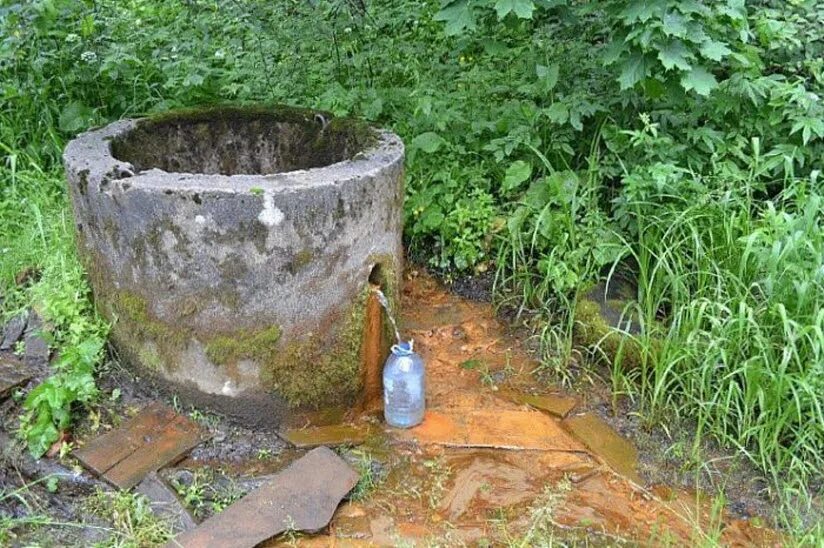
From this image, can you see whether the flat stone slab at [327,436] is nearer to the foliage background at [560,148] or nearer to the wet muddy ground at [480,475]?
the wet muddy ground at [480,475]

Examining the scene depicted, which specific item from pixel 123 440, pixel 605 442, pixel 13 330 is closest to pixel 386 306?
pixel 605 442

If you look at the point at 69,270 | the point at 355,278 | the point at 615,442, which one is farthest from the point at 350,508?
the point at 69,270

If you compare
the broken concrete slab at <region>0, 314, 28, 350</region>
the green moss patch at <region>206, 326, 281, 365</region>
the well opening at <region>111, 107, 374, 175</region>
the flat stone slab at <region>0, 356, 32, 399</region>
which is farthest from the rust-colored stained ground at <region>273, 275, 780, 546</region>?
the broken concrete slab at <region>0, 314, 28, 350</region>

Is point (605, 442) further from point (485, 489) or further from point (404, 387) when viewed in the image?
point (404, 387)

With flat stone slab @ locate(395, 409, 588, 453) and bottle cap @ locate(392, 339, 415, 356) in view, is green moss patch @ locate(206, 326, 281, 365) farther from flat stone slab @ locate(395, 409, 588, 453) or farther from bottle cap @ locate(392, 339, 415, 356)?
flat stone slab @ locate(395, 409, 588, 453)

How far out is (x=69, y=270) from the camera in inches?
136

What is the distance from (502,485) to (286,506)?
768 millimetres

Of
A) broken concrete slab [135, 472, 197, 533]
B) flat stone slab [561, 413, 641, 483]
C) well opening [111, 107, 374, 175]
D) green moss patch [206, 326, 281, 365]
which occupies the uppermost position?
well opening [111, 107, 374, 175]

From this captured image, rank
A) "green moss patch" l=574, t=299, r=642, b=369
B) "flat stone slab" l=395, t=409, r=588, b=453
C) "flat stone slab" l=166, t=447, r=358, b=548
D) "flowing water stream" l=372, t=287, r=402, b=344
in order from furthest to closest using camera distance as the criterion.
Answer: "green moss patch" l=574, t=299, r=642, b=369, "flowing water stream" l=372, t=287, r=402, b=344, "flat stone slab" l=395, t=409, r=588, b=453, "flat stone slab" l=166, t=447, r=358, b=548

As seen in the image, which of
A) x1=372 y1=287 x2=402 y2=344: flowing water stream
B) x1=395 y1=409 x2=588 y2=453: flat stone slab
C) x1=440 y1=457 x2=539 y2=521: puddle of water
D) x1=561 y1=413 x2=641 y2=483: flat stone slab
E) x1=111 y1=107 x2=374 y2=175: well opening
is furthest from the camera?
x1=111 y1=107 x2=374 y2=175: well opening

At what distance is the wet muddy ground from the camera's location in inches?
103

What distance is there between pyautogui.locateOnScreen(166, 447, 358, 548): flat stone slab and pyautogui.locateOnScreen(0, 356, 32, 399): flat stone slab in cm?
116

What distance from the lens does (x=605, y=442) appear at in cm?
308

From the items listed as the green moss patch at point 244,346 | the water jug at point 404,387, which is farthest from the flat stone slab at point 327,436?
the green moss patch at point 244,346
